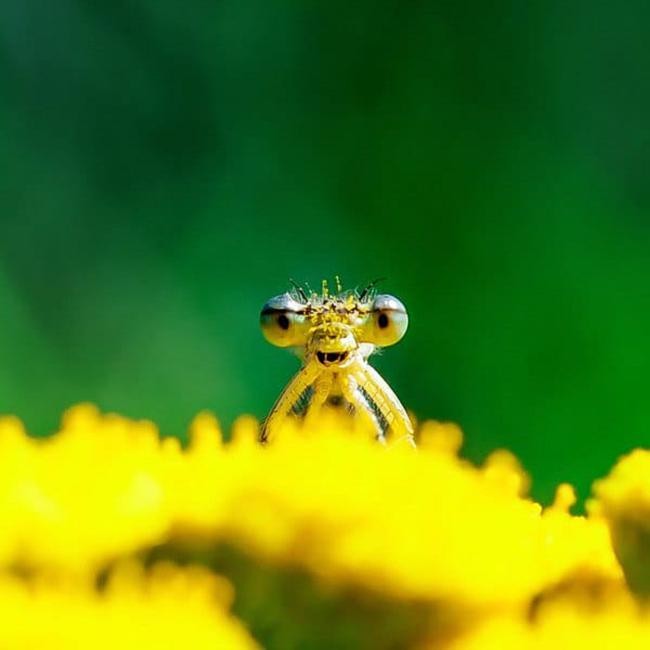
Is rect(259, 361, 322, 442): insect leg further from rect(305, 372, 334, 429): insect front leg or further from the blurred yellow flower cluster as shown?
the blurred yellow flower cluster

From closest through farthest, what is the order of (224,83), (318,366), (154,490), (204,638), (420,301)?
1. (204,638)
2. (154,490)
3. (318,366)
4. (420,301)
5. (224,83)

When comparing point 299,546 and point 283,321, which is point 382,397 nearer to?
point 283,321

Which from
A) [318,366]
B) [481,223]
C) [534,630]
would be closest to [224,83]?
[481,223]

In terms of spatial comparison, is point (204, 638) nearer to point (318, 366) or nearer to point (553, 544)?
point (553, 544)

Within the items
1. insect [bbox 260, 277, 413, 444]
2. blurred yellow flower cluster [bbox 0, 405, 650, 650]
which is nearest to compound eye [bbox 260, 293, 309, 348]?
insect [bbox 260, 277, 413, 444]

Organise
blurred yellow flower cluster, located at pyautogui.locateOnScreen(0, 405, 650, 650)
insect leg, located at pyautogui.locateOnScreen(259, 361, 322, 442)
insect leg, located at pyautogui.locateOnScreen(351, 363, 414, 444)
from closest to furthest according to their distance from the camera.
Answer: blurred yellow flower cluster, located at pyautogui.locateOnScreen(0, 405, 650, 650), insect leg, located at pyautogui.locateOnScreen(351, 363, 414, 444), insect leg, located at pyautogui.locateOnScreen(259, 361, 322, 442)

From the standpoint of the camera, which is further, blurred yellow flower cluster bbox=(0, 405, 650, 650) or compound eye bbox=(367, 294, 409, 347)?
compound eye bbox=(367, 294, 409, 347)

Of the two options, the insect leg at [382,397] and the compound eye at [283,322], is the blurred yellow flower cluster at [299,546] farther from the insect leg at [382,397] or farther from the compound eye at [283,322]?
the compound eye at [283,322]

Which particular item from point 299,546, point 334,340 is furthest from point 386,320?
point 299,546
